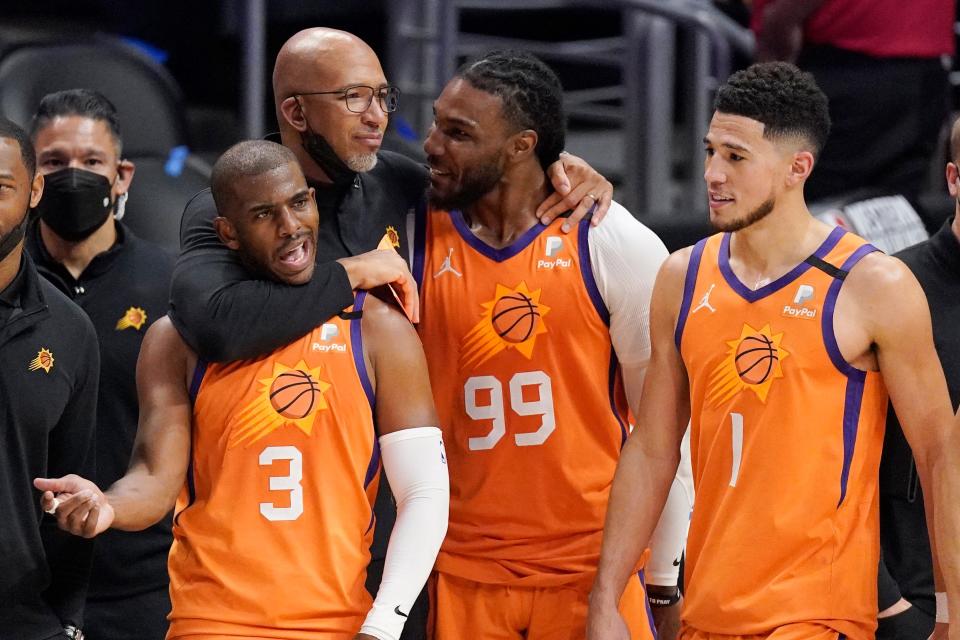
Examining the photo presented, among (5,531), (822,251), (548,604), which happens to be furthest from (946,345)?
(5,531)

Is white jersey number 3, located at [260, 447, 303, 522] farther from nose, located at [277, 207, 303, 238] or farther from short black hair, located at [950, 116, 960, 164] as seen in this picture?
short black hair, located at [950, 116, 960, 164]

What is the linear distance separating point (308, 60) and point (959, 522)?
5.90ft

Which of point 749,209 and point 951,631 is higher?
point 749,209

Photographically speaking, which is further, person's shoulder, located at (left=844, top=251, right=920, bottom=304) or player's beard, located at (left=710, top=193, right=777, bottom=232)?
player's beard, located at (left=710, top=193, right=777, bottom=232)

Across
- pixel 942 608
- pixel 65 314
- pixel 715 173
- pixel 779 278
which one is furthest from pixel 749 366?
pixel 65 314

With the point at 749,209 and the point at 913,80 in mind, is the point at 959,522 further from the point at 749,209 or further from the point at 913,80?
the point at 913,80

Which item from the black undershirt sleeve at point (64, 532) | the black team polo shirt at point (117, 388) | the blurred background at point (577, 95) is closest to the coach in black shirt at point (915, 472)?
the black undershirt sleeve at point (64, 532)

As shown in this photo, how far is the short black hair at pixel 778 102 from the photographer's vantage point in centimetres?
331

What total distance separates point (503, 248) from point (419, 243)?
8.4 inches

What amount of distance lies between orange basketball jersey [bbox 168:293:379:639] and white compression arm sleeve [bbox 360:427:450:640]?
0.06 m

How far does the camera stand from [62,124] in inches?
171

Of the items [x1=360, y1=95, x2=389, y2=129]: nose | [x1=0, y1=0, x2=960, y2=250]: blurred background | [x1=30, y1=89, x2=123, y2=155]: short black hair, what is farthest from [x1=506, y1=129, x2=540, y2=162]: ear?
[x1=0, y1=0, x2=960, y2=250]: blurred background

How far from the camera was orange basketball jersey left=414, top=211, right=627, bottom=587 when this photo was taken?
11.8 feet

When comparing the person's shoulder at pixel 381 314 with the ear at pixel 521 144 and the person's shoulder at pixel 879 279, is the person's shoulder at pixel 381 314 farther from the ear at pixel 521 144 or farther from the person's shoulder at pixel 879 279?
the person's shoulder at pixel 879 279
